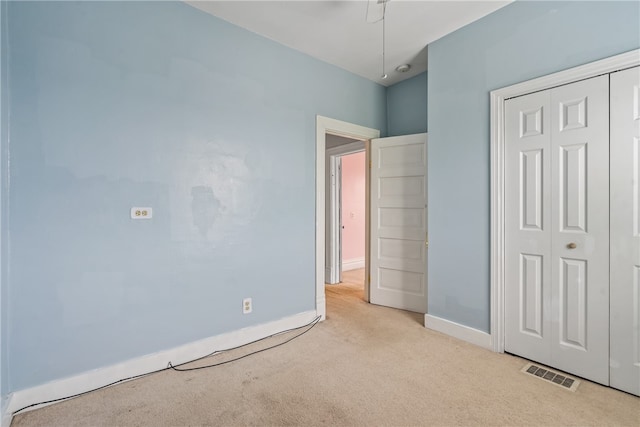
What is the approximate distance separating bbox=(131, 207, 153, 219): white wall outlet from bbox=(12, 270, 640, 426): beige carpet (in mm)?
1146

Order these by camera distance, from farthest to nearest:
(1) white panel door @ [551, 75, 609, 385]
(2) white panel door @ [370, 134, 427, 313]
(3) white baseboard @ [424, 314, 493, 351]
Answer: (2) white panel door @ [370, 134, 427, 313], (3) white baseboard @ [424, 314, 493, 351], (1) white panel door @ [551, 75, 609, 385]

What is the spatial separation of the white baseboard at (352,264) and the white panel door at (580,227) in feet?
12.9

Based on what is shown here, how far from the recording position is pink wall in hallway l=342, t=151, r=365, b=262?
6.02 meters

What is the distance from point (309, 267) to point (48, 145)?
7.41 ft

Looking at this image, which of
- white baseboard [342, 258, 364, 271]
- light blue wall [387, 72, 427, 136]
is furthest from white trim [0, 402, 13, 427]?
white baseboard [342, 258, 364, 271]

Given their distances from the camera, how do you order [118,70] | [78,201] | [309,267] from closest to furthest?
1. [78,201]
2. [118,70]
3. [309,267]

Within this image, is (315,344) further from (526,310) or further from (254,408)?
(526,310)

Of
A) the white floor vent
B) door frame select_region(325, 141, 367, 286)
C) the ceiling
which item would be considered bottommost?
the white floor vent

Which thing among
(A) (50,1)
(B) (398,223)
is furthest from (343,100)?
(A) (50,1)

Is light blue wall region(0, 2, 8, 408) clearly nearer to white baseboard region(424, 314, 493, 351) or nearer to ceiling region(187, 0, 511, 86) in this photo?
ceiling region(187, 0, 511, 86)

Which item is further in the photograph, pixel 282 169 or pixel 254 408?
pixel 282 169

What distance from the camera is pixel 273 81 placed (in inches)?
111

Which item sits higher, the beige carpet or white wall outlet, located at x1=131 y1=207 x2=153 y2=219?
white wall outlet, located at x1=131 y1=207 x2=153 y2=219

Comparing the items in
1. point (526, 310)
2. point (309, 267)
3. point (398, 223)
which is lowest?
point (526, 310)
